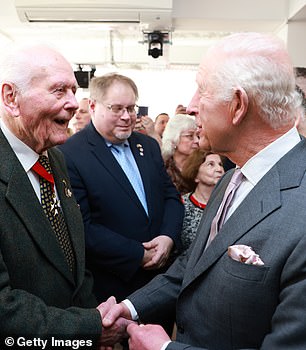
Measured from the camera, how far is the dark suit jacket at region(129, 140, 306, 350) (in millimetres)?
998

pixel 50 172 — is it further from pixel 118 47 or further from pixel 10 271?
pixel 118 47

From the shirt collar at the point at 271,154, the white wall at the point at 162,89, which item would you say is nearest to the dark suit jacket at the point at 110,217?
the shirt collar at the point at 271,154

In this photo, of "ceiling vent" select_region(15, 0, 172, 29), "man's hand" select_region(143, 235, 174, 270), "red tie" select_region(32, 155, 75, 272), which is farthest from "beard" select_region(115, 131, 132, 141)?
"ceiling vent" select_region(15, 0, 172, 29)

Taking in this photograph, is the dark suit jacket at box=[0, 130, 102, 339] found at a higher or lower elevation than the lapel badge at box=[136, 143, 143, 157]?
lower

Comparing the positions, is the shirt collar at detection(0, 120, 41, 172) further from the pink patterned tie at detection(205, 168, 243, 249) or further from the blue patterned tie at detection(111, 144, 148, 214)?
the blue patterned tie at detection(111, 144, 148, 214)

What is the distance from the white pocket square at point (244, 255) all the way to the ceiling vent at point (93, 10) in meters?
4.42

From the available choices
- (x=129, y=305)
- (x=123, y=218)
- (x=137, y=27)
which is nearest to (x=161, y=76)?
(x=137, y=27)

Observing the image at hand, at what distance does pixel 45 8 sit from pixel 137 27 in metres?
1.30

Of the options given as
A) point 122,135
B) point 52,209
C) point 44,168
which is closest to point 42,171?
point 44,168

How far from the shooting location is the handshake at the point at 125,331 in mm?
1242

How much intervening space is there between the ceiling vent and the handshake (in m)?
4.17

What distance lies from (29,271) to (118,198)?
0.94 m

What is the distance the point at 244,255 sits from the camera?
1.07m
